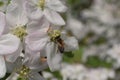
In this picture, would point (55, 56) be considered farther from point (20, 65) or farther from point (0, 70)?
point (0, 70)

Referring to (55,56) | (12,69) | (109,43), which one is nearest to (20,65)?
(12,69)

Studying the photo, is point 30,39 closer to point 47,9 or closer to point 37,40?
point 37,40

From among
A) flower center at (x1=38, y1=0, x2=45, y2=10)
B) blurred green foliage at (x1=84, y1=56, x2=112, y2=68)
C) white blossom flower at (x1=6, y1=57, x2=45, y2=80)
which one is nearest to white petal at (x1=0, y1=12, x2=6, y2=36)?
white blossom flower at (x1=6, y1=57, x2=45, y2=80)

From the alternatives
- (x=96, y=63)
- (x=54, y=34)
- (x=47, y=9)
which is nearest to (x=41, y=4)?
(x=47, y=9)

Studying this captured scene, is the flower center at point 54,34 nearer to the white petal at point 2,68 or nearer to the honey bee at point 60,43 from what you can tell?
the honey bee at point 60,43

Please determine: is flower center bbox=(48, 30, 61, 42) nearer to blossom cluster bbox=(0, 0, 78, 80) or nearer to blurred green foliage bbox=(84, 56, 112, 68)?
blossom cluster bbox=(0, 0, 78, 80)

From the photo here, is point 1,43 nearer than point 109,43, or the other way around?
point 1,43

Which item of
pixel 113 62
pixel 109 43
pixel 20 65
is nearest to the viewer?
pixel 20 65

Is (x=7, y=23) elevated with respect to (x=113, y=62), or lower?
elevated
